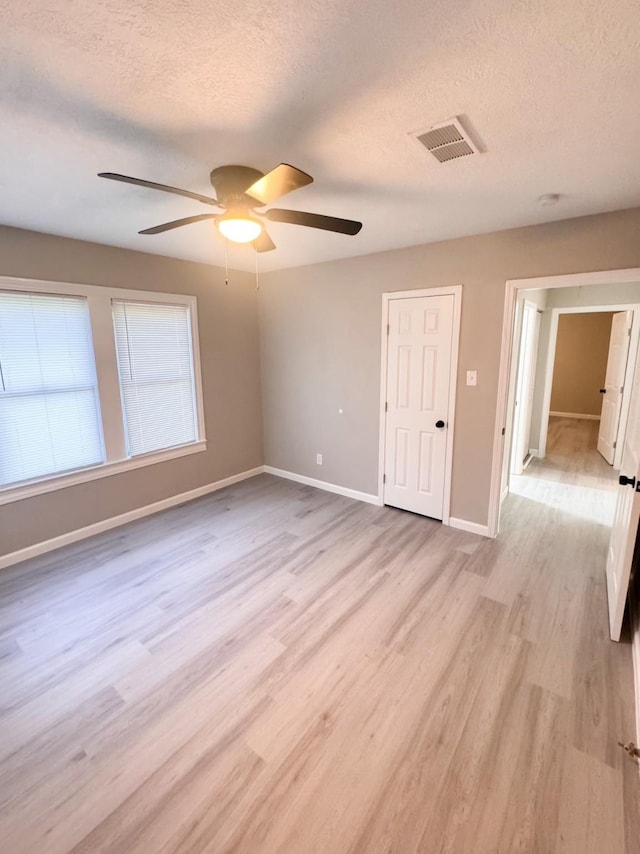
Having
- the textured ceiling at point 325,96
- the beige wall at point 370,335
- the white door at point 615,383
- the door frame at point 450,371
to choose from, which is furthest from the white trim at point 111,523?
the white door at point 615,383

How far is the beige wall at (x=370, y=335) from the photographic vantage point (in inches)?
107

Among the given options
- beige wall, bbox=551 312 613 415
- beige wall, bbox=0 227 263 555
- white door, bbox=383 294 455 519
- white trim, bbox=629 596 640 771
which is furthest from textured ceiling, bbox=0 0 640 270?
beige wall, bbox=551 312 613 415

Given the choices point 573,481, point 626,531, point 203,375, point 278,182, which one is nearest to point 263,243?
point 278,182

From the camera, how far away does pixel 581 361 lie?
791cm

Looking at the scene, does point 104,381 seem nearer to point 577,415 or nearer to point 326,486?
point 326,486

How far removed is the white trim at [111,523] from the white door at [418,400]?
6.60ft

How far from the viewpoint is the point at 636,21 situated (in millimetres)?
1043

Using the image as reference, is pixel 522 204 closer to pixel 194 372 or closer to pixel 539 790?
pixel 539 790

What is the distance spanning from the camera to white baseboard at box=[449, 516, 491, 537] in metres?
3.35

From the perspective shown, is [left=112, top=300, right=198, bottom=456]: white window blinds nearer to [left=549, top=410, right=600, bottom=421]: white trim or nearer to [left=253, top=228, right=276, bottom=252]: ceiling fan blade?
[left=253, top=228, right=276, bottom=252]: ceiling fan blade

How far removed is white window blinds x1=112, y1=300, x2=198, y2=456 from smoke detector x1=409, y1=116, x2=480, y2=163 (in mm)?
2836

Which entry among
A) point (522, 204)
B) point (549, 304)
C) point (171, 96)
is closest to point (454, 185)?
point (522, 204)

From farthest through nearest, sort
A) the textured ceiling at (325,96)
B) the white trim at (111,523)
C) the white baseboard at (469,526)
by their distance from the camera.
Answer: the white baseboard at (469,526), the white trim at (111,523), the textured ceiling at (325,96)

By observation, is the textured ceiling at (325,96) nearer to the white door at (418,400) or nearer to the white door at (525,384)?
the white door at (418,400)
